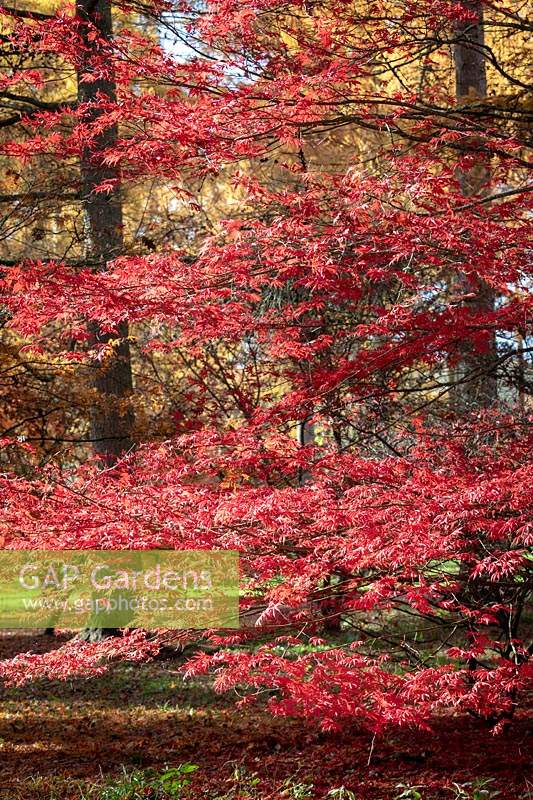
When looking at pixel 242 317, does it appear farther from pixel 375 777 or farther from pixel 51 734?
pixel 51 734

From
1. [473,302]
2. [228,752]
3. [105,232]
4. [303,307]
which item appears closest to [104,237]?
[105,232]

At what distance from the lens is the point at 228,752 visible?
6586 mm

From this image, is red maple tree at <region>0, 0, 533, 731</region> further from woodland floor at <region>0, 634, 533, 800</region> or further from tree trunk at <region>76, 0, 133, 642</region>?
tree trunk at <region>76, 0, 133, 642</region>

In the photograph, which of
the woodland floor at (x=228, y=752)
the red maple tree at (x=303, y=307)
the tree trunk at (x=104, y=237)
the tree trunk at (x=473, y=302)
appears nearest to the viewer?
the red maple tree at (x=303, y=307)

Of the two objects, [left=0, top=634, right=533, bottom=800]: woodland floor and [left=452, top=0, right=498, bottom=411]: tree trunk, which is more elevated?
[left=452, top=0, right=498, bottom=411]: tree trunk

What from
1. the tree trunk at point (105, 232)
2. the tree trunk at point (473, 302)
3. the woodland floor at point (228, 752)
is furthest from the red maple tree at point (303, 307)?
the tree trunk at point (105, 232)

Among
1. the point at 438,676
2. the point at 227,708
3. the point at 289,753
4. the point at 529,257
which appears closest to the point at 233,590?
the point at 289,753

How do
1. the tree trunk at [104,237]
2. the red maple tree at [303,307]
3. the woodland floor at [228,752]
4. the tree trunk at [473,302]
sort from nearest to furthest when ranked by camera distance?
the red maple tree at [303,307] → the woodland floor at [228,752] → the tree trunk at [473,302] → the tree trunk at [104,237]

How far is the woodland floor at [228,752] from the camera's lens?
565cm

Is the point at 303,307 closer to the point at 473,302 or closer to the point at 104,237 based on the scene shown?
the point at 473,302

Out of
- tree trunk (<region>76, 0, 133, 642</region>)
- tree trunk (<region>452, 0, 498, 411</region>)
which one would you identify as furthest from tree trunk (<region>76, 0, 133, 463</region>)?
tree trunk (<region>452, 0, 498, 411</region>)

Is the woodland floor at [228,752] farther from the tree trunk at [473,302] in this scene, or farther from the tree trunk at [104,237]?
the tree trunk at [473,302]

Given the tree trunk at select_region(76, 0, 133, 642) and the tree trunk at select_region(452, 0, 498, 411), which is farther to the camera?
the tree trunk at select_region(76, 0, 133, 642)

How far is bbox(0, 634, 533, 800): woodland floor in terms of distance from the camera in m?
5.65
